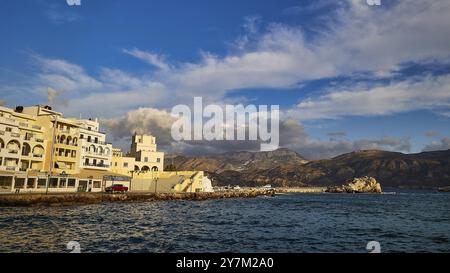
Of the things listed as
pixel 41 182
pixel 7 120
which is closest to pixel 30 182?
pixel 41 182

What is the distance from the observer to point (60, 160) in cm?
7931

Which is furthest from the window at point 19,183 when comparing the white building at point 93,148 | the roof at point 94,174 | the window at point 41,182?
the white building at point 93,148

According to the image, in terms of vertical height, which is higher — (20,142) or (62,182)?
(20,142)

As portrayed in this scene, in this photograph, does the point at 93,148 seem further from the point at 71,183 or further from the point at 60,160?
the point at 71,183

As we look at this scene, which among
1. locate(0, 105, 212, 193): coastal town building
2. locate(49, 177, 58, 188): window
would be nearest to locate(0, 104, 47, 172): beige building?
locate(0, 105, 212, 193): coastal town building

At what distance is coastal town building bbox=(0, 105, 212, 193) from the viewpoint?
217 ft

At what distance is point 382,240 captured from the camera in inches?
1208

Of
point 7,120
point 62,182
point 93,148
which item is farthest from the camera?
point 93,148

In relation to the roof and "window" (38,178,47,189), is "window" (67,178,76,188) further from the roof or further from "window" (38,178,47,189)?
"window" (38,178,47,189)

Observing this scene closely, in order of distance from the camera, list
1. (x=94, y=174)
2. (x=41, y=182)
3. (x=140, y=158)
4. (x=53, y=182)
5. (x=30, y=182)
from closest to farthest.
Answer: (x=30, y=182)
(x=41, y=182)
(x=53, y=182)
(x=94, y=174)
(x=140, y=158)

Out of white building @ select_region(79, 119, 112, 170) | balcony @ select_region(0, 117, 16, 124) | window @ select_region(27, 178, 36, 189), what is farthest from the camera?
white building @ select_region(79, 119, 112, 170)
